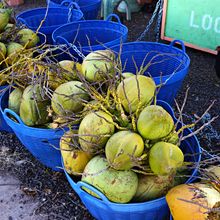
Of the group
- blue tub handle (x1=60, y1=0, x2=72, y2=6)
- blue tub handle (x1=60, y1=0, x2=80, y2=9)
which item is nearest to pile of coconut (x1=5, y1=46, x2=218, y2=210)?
blue tub handle (x1=60, y1=0, x2=80, y2=9)

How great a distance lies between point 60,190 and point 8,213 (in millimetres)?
324

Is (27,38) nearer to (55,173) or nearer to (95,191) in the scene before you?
(55,173)

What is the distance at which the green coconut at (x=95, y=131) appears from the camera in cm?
153

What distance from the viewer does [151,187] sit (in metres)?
1.55

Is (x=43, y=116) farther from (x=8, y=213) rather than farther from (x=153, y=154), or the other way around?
(x=153, y=154)

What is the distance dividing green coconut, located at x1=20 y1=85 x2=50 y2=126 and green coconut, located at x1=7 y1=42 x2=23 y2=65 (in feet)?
1.49

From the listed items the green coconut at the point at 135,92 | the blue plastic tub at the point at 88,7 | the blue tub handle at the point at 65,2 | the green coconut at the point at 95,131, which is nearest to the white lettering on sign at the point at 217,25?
the blue plastic tub at the point at 88,7

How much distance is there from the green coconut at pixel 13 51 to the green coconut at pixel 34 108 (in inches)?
17.9

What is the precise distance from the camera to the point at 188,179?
62.7 inches

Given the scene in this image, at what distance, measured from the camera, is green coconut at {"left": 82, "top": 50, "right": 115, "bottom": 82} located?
1843 mm

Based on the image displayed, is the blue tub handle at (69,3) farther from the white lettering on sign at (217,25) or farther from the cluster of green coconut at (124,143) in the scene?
the cluster of green coconut at (124,143)

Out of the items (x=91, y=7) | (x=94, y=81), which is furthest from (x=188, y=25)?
(x=94, y=81)

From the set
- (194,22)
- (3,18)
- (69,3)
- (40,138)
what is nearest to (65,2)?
(69,3)

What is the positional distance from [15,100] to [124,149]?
38.3 inches
